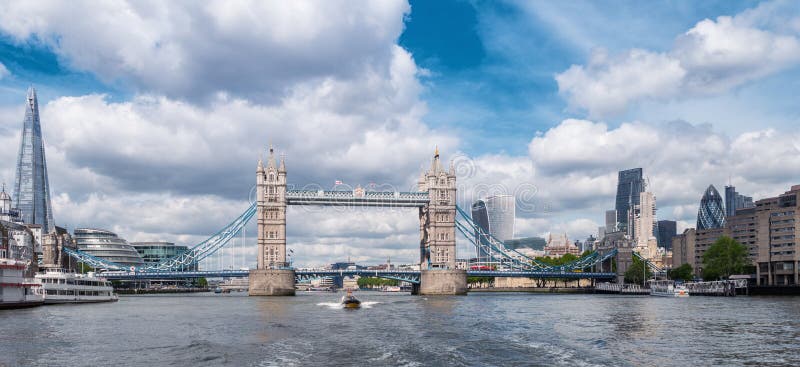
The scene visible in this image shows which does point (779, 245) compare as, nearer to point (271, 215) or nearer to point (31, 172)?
point (271, 215)

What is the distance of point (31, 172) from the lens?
633 ft

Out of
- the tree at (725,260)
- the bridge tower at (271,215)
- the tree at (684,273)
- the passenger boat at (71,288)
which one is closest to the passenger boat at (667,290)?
the tree at (725,260)

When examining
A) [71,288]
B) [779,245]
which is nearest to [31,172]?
[71,288]

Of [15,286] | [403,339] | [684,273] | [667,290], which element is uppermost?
[15,286]

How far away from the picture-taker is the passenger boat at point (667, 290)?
127188mm

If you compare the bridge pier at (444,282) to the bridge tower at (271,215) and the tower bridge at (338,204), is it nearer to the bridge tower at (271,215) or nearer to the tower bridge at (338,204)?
the tower bridge at (338,204)

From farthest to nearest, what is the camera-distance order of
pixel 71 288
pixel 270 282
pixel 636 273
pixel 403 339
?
pixel 636 273 → pixel 270 282 → pixel 71 288 → pixel 403 339

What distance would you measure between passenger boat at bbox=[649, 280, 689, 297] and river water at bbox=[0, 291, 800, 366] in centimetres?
5482

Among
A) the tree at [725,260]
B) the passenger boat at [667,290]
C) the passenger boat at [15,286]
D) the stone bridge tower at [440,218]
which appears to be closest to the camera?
the passenger boat at [15,286]

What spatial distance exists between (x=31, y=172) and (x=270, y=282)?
97.1 metres

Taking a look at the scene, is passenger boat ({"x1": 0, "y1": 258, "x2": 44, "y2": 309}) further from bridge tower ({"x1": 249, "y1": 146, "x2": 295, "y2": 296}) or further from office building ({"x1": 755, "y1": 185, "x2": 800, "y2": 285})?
office building ({"x1": 755, "y1": 185, "x2": 800, "y2": 285})

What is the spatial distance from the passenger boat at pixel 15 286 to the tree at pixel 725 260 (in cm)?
11605

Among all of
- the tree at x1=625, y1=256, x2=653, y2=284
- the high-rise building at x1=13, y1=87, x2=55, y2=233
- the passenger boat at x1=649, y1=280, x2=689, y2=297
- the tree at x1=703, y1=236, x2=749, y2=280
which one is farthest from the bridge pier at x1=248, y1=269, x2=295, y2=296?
the high-rise building at x1=13, y1=87, x2=55, y2=233

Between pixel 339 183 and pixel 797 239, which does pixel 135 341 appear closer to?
pixel 339 183
